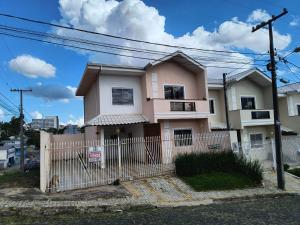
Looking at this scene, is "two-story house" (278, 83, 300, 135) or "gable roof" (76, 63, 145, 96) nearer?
"gable roof" (76, 63, 145, 96)

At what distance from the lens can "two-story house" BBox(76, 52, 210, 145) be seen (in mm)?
17422

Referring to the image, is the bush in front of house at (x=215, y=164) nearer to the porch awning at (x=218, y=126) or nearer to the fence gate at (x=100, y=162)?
the fence gate at (x=100, y=162)

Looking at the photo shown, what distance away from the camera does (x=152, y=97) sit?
18.3 m

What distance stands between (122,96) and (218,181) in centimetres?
855

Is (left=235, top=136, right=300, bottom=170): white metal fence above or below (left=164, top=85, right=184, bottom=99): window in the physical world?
below

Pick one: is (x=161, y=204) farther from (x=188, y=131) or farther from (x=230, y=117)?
(x=230, y=117)

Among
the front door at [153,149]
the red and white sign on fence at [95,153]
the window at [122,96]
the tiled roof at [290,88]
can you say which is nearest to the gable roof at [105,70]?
the window at [122,96]

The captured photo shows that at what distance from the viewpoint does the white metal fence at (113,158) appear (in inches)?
461

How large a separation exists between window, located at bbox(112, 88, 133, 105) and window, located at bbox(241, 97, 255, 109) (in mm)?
10519

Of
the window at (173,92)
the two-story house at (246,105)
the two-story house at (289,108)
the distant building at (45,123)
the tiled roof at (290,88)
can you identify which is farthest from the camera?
the distant building at (45,123)

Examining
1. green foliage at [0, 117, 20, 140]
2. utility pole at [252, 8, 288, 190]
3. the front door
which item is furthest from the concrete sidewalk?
green foliage at [0, 117, 20, 140]

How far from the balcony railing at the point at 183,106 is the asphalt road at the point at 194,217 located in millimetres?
8681

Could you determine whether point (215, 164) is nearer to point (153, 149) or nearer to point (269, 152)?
point (153, 149)

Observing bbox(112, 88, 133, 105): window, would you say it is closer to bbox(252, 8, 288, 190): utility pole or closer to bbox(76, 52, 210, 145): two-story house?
bbox(76, 52, 210, 145): two-story house
